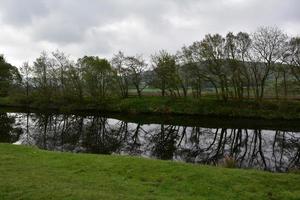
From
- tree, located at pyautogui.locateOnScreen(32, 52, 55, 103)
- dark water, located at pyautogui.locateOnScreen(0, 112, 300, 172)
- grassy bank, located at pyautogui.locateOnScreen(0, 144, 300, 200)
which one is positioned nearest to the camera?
grassy bank, located at pyautogui.locateOnScreen(0, 144, 300, 200)

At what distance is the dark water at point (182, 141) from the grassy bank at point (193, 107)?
999 cm

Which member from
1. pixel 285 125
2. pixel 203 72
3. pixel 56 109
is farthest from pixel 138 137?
pixel 56 109

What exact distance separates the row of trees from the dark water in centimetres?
1703

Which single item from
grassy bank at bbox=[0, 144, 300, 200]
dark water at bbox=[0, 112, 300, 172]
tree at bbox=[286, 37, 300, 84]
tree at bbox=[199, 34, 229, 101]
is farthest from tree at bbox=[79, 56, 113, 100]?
grassy bank at bbox=[0, 144, 300, 200]

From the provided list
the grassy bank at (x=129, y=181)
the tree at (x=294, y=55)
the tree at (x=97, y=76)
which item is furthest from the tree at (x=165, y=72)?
the grassy bank at (x=129, y=181)

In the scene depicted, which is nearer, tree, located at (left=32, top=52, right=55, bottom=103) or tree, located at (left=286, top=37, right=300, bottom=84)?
tree, located at (left=286, top=37, right=300, bottom=84)

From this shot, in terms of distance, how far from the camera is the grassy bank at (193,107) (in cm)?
5822

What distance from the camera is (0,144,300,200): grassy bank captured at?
455 inches

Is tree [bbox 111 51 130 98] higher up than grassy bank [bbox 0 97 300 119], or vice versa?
tree [bbox 111 51 130 98]

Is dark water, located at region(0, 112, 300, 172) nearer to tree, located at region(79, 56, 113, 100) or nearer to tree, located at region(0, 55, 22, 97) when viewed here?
tree, located at region(79, 56, 113, 100)

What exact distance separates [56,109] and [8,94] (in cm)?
2450

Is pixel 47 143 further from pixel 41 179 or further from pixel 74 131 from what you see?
pixel 41 179

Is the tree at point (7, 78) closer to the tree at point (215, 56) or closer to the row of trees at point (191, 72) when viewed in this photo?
the row of trees at point (191, 72)

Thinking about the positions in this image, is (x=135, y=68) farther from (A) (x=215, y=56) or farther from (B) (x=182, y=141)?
(B) (x=182, y=141)
